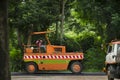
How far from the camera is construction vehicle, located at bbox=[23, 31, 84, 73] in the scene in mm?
28719

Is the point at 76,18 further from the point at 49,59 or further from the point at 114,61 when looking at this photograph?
the point at 114,61

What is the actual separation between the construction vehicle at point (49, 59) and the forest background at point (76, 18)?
2.00 meters

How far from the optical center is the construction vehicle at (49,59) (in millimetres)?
28719

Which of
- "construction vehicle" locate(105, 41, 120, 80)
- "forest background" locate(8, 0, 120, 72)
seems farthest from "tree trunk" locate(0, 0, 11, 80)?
"forest background" locate(8, 0, 120, 72)

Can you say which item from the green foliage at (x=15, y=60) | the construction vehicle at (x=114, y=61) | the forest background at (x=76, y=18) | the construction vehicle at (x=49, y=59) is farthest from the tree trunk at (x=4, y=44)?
the green foliage at (x=15, y=60)

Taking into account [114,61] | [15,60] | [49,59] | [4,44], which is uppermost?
[4,44]

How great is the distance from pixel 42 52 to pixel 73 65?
2.31 m

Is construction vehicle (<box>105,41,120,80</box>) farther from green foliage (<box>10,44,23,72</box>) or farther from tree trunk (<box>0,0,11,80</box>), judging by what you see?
green foliage (<box>10,44,23,72</box>)

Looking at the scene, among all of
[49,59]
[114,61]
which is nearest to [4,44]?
[114,61]

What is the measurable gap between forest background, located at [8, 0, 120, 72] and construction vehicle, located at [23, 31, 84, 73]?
1999 mm

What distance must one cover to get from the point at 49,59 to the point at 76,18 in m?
5.57

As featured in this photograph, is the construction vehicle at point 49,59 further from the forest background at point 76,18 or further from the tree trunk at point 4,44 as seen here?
the tree trunk at point 4,44

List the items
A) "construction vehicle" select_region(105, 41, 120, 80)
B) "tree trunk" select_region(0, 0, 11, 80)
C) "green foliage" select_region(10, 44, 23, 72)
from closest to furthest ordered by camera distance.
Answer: "tree trunk" select_region(0, 0, 11, 80) → "construction vehicle" select_region(105, 41, 120, 80) → "green foliage" select_region(10, 44, 23, 72)

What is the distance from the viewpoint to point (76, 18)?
3303 centimetres
